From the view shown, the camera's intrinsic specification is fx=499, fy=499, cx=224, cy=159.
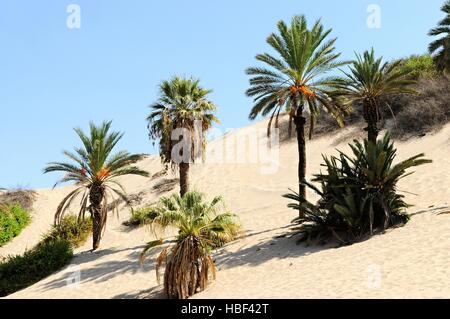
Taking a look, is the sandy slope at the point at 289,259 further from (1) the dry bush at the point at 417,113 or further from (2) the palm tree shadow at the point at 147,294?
(1) the dry bush at the point at 417,113

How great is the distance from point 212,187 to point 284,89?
15.1 meters

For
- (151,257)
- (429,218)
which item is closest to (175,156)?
(151,257)

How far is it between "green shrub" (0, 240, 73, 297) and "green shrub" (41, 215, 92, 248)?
4.07 metres

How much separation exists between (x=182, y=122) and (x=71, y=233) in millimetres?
9770

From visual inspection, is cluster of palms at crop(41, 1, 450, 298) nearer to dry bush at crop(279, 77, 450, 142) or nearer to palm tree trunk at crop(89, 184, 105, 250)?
palm tree trunk at crop(89, 184, 105, 250)

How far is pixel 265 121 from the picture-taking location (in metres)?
49.7

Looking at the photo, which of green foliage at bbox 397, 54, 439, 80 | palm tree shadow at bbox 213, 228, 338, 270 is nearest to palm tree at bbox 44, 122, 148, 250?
palm tree shadow at bbox 213, 228, 338, 270

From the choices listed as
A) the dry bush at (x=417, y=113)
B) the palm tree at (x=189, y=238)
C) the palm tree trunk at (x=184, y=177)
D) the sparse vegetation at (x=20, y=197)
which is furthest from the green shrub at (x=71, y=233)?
the dry bush at (x=417, y=113)

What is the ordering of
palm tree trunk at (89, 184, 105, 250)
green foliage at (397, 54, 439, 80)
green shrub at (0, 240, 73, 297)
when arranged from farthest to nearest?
green foliage at (397, 54, 439, 80), palm tree trunk at (89, 184, 105, 250), green shrub at (0, 240, 73, 297)

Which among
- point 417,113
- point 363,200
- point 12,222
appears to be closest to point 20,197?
point 12,222

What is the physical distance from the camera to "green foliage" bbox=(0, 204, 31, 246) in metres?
31.4

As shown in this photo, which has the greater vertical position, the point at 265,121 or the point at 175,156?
the point at 265,121
